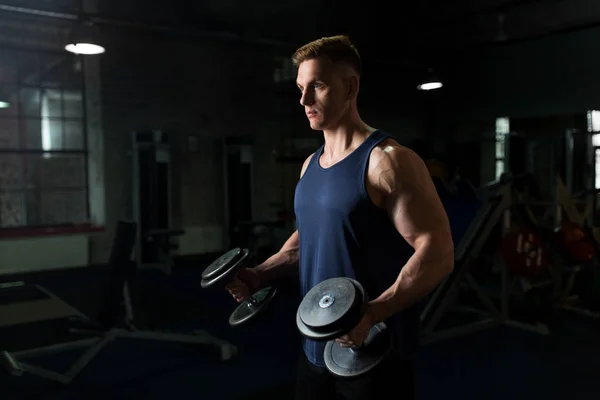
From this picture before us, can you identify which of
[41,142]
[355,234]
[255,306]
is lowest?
[255,306]

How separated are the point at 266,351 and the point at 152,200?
2.72m

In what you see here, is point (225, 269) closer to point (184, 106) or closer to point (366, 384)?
point (366, 384)

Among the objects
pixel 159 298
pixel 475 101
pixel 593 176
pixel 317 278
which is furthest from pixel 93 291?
pixel 475 101

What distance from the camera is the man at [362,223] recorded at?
0.89 meters

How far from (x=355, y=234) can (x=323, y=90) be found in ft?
0.84

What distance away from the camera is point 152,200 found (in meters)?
5.06

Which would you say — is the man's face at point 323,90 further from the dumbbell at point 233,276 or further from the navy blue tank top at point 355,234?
the dumbbell at point 233,276

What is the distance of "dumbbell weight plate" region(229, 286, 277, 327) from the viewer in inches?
41.2

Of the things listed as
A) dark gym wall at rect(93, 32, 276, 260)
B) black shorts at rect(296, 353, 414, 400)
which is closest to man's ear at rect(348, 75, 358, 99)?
black shorts at rect(296, 353, 414, 400)

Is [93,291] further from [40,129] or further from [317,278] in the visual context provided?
[317,278]

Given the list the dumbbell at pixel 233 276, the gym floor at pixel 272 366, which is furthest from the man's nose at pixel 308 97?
the gym floor at pixel 272 366

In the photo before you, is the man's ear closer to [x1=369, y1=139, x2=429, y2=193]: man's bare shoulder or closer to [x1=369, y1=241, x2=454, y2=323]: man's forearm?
[x1=369, y1=139, x2=429, y2=193]: man's bare shoulder

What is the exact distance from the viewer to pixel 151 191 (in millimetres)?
5055

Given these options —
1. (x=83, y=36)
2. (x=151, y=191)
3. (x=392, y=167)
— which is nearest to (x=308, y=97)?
(x=392, y=167)
